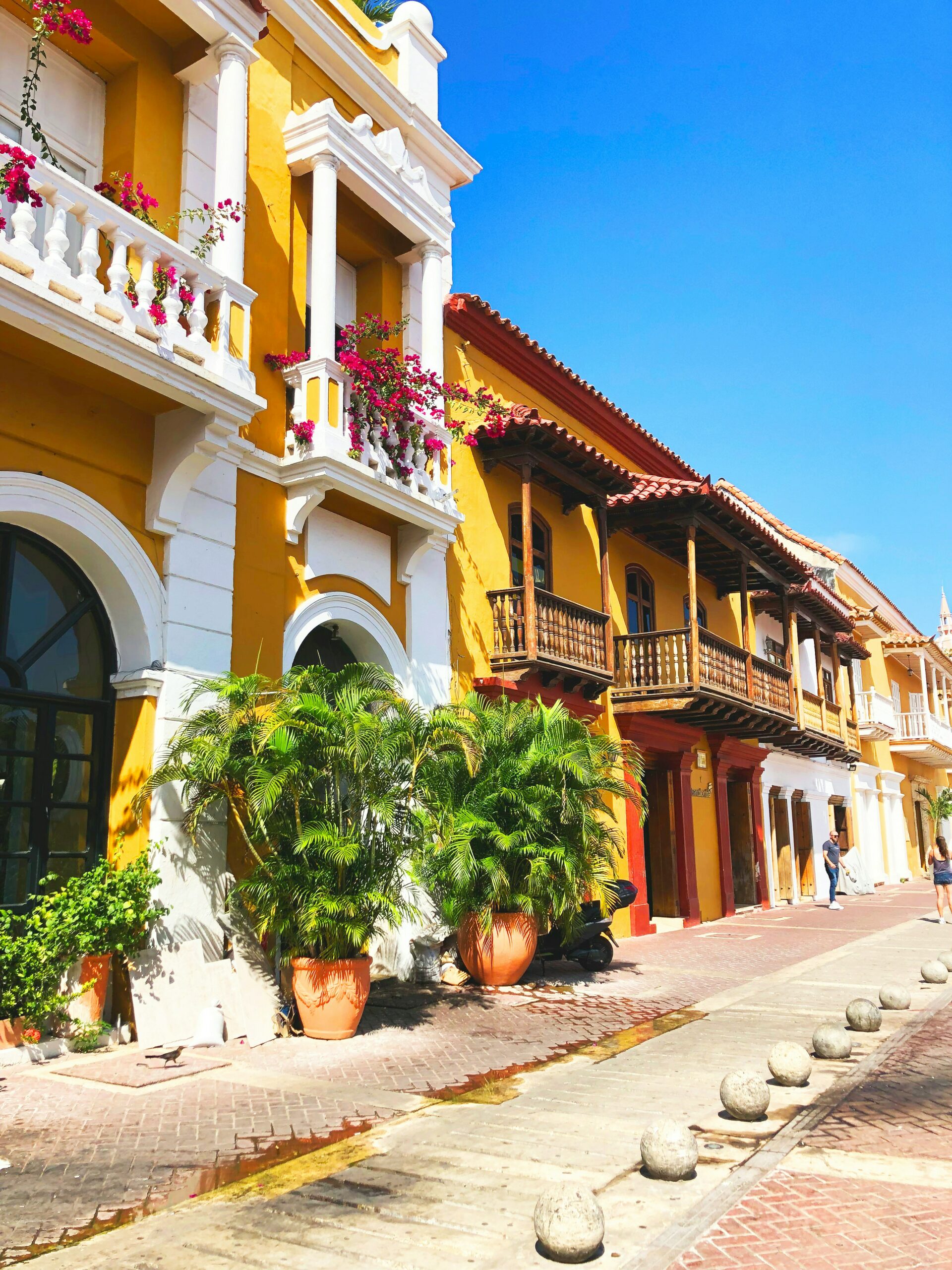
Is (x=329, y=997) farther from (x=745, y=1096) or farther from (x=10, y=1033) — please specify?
(x=745, y=1096)

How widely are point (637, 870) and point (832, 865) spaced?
796 cm

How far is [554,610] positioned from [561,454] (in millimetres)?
2254

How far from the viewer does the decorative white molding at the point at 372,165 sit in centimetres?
1060

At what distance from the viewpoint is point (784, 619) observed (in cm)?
2289

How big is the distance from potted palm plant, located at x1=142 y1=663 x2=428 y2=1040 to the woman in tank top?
1340 centimetres

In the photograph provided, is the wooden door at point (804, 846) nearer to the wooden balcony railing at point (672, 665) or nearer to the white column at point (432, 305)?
the wooden balcony railing at point (672, 665)

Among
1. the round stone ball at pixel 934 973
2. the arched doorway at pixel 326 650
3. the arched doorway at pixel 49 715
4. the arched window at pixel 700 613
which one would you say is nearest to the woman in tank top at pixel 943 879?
the arched window at pixel 700 613

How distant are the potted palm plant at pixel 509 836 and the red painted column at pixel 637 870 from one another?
607 centimetres

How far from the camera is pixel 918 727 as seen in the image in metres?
38.1

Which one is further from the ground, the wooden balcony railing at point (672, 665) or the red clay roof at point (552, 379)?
the red clay roof at point (552, 379)

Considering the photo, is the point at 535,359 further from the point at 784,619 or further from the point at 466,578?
the point at 784,619

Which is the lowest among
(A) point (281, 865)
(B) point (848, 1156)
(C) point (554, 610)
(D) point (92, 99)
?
(B) point (848, 1156)

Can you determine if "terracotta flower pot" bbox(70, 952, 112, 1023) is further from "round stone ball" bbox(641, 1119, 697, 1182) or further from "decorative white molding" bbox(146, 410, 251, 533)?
"round stone ball" bbox(641, 1119, 697, 1182)

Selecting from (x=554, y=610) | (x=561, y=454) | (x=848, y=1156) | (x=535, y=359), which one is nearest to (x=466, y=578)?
(x=554, y=610)
